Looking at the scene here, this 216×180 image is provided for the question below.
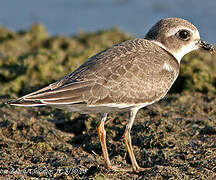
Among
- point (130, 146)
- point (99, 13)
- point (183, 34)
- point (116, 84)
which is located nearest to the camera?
point (116, 84)

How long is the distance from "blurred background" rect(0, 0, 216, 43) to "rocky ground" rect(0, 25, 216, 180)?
836 centimetres

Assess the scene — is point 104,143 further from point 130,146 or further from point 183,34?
point 183,34

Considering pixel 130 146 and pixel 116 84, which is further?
pixel 130 146

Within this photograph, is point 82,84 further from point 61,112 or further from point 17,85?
point 17,85

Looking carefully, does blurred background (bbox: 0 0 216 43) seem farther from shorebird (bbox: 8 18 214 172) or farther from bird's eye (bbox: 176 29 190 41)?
shorebird (bbox: 8 18 214 172)

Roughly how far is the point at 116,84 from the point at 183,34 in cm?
175

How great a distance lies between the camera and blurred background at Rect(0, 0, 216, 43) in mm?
19547

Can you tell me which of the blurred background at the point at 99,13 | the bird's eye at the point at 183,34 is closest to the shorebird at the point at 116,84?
the bird's eye at the point at 183,34

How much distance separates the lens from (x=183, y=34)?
744cm

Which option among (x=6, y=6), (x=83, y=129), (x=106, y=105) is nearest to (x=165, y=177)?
(x=106, y=105)

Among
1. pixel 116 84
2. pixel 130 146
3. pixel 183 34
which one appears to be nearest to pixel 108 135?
pixel 130 146

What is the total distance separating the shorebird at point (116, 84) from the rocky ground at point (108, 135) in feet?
1.69

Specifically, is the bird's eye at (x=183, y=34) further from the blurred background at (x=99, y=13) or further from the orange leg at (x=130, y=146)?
the blurred background at (x=99, y=13)

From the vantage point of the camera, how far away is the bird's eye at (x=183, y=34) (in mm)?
7409
